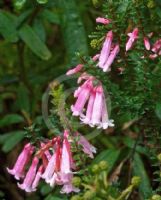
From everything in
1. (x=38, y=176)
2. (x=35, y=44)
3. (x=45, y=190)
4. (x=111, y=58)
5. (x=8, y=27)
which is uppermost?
(x=8, y=27)

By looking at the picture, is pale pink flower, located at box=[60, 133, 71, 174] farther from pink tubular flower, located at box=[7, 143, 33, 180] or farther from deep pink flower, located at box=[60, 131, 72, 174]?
pink tubular flower, located at box=[7, 143, 33, 180]

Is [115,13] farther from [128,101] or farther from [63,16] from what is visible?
[63,16]

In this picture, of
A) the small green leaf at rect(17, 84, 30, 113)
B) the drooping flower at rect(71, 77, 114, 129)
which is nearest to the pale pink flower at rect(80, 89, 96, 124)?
the drooping flower at rect(71, 77, 114, 129)

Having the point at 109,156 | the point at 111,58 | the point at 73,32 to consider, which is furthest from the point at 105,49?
the point at 109,156

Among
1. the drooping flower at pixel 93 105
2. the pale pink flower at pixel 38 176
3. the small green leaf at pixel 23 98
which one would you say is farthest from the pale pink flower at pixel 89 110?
the small green leaf at pixel 23 98

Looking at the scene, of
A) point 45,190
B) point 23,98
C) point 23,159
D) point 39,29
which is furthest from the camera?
point 23,98

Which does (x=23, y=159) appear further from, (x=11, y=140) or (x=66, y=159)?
(x=11, y=140)
